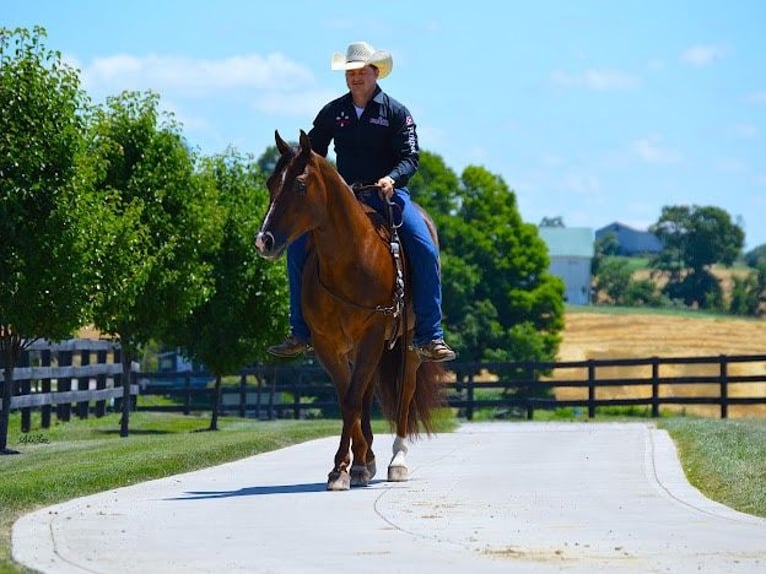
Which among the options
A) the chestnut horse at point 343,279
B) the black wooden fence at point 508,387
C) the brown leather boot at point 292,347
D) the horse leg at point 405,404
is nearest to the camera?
the chestnut horse at point 343,279

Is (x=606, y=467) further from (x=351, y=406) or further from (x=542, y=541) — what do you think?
(x=542, y=541)

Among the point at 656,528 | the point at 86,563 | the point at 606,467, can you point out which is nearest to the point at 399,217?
the point at 606,467

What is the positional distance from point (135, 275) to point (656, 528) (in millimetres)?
16758

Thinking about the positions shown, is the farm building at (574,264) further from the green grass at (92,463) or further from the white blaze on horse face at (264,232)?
the white blaze on horse face at (264,232)

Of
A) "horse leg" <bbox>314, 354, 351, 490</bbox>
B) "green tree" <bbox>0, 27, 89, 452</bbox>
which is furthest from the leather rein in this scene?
"green tree" <bbox>0, 27, 89, 452</bbox>

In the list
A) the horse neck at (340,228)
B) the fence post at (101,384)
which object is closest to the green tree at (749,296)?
the fence post at (101,384)

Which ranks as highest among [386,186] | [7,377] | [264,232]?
[386,186]

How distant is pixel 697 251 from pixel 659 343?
5079 centimetres

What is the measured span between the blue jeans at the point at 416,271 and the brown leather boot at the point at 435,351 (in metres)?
0.05

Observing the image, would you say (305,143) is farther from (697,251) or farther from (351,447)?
(697,251)

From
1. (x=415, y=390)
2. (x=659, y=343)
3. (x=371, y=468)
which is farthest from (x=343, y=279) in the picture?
(x=659, y=343)

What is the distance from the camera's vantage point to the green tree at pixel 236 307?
33125 millimetres

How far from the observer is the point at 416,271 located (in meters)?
12.9

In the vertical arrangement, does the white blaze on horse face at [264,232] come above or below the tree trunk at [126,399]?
above
